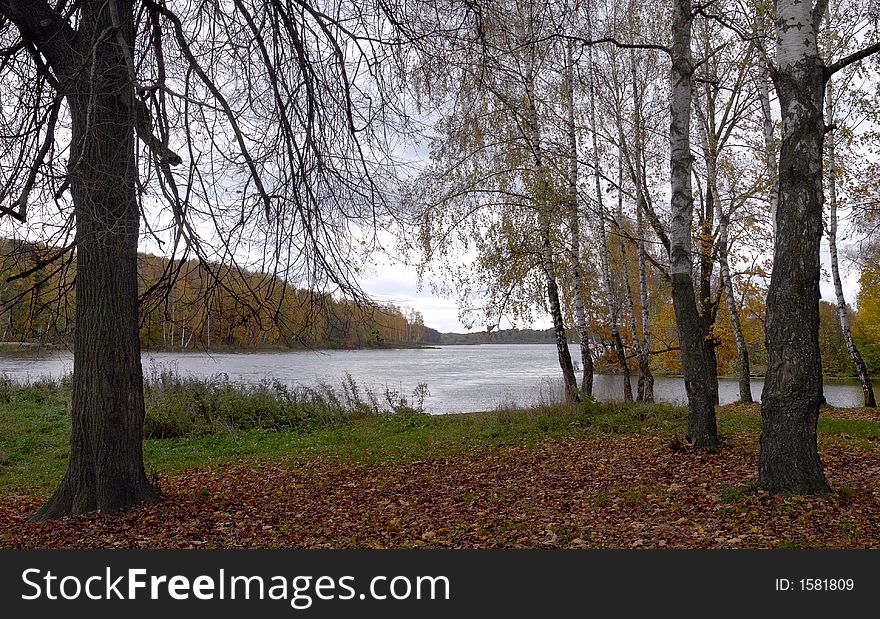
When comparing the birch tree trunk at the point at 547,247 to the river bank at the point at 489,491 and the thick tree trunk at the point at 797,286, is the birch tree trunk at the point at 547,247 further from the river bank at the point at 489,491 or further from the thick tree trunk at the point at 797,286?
the thick tree trunk at the point at 797,286

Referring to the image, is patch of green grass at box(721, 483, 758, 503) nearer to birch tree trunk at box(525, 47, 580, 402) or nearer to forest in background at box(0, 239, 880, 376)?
forest in background at box(0, 239, 880, 376)

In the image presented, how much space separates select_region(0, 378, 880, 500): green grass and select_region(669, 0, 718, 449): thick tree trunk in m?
0.97

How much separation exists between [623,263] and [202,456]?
36.6 ft

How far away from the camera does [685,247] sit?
24.3ft

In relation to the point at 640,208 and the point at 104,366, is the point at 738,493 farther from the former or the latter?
the point at 640,208

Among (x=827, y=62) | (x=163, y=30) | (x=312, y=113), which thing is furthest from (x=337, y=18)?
(x=827, y=62)

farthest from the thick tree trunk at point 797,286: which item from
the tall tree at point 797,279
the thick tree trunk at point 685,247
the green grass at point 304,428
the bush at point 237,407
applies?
the bush at point 237,407

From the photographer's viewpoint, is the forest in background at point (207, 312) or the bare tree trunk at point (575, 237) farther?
the bare tree trunk at point (575, 237)

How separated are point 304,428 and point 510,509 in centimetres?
902

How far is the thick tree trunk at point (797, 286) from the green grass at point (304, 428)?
3.38 metres

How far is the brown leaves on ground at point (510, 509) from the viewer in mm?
4285

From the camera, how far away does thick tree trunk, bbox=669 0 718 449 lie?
7277 mm

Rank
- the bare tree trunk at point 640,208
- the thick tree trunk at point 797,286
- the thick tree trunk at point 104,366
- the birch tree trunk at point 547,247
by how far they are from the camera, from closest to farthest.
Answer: the thick tree trunk at point 797,286
the thick tree trunk at point 104,366
the birch tree trunk at point 547,247
the bare tree trunk at point 640,208

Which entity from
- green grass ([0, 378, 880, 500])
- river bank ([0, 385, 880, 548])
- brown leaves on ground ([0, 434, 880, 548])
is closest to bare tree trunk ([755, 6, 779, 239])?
green grass ([0, 378, 880, 500])
